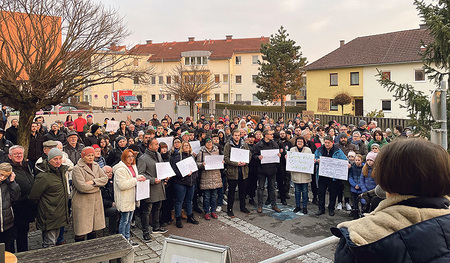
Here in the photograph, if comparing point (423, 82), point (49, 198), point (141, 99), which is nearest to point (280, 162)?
point (49, 198)

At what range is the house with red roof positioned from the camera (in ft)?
130

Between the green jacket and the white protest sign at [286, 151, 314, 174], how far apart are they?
5.93 m

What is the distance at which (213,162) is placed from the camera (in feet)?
31.5

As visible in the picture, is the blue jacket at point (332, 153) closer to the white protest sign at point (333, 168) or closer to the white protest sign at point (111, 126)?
the white protest sign at point (333, 168)

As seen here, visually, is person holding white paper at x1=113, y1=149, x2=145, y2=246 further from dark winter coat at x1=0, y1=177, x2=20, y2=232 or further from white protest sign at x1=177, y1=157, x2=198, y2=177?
dark winter coat at x1=0, y1=177, x2=20, y2=232

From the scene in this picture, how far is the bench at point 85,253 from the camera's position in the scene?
16.4 ft

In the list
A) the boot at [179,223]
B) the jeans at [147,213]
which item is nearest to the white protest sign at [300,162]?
the boot at [179,223]

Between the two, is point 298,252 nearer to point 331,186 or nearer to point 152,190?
point 152,190

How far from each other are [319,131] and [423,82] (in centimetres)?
3098

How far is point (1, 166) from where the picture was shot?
6051 mm

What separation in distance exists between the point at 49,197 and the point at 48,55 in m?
5.68

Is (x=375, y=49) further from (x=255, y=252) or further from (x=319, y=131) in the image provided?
(x=255, y=252)

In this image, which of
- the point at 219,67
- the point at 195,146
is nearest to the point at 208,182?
the point at 195,146

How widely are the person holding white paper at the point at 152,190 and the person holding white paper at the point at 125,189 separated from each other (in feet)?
1.57
